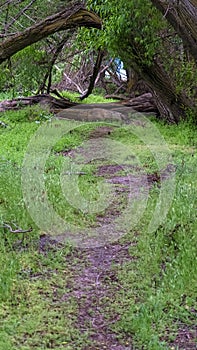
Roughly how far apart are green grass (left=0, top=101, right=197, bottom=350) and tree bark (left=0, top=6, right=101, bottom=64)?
3180mm

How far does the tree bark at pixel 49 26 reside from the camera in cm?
729

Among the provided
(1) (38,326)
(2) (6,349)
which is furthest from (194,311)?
(2) (6,349)

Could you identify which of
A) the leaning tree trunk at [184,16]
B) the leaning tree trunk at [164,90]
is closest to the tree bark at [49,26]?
the leaning tree trunk at [164,90]

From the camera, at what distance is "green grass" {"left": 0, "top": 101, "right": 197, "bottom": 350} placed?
2479 millimetres

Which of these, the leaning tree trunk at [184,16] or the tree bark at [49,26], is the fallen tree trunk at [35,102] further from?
the leaning tree trunk at [184,16]

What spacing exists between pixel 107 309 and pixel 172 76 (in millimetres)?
6676

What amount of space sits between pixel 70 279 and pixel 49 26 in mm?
5586

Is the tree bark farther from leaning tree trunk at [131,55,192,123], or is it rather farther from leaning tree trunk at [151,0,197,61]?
leaning tree trunk at [151,0,197,61]

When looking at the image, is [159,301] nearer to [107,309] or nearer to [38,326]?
[107,309]

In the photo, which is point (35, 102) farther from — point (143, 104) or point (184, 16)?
point (184, 16)

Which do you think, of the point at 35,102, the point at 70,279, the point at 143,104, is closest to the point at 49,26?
the point at 35,102

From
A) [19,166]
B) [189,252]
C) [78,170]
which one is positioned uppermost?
[19,166]

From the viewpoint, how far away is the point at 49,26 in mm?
7695

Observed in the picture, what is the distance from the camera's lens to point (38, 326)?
252 cm
